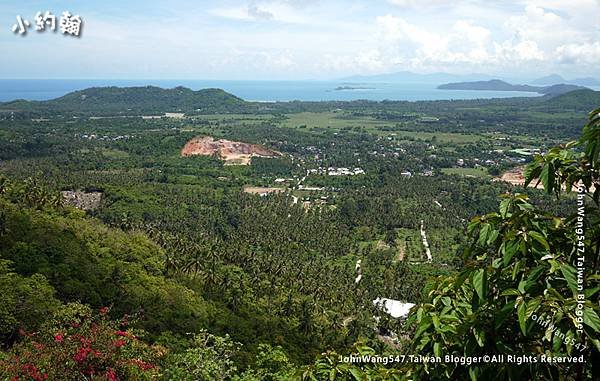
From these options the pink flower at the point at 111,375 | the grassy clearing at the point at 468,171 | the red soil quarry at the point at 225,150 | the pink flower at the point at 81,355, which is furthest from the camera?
the red soil quarry at the point at 225,150

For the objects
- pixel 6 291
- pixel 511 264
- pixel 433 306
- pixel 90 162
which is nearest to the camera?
pixel 511 264

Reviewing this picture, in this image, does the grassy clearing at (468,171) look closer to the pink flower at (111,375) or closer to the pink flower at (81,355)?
the pink flower at (111,375)

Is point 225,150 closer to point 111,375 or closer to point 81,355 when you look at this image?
point 81,355

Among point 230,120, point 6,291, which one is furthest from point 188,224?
point 230,120

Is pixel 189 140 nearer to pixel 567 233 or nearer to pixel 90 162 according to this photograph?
pixel 90 162

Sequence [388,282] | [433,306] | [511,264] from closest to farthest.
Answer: [511,264]
[433,306]
[388,282]

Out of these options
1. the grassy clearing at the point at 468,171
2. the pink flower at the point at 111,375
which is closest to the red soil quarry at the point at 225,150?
the grassy clearing at the point at 468,171

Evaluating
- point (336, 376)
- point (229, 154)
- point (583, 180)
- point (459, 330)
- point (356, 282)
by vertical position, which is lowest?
point (356, 282)

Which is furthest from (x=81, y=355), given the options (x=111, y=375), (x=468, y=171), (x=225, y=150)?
(x=225, y=150)

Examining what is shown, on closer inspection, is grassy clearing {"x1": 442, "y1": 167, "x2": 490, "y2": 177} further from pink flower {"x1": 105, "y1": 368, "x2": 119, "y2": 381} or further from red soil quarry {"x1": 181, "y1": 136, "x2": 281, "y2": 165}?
pink flower {"x1": 105, "y1": 368, "x2": 119, "y2": 381}

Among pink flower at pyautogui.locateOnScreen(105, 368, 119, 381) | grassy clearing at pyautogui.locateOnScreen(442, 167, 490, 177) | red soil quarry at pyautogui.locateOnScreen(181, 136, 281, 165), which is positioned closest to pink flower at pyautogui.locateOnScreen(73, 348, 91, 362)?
pink flower at pyautogui.locateOnScreen(105, 368, 119, 381)

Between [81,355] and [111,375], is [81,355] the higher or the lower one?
the higher one
